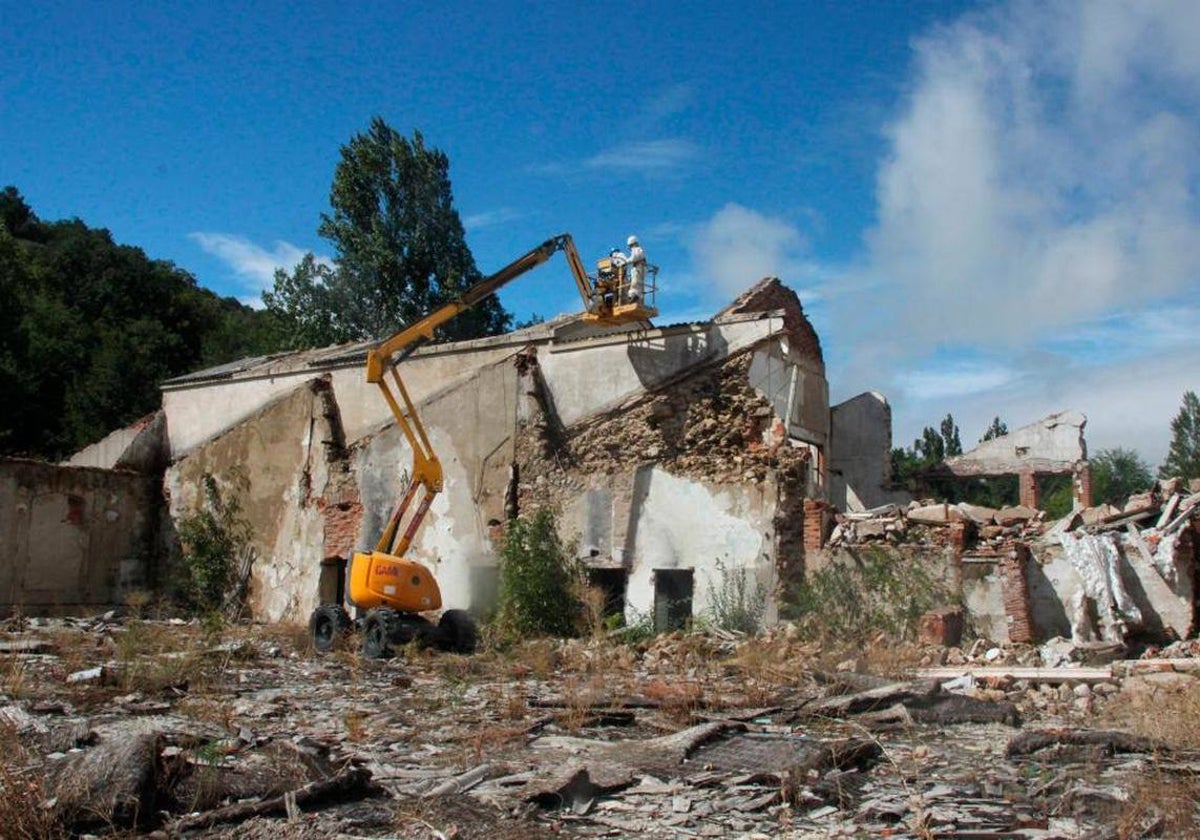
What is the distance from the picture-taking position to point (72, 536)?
2219 cm

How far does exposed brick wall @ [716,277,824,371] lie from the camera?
1933 centimetres

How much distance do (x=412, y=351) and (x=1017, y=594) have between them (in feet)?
32.9

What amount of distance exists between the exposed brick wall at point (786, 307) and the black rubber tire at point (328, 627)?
7.90 m

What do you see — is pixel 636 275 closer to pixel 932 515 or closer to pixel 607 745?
pixel 932 515

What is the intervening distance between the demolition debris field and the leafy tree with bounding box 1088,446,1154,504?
23.4 metres

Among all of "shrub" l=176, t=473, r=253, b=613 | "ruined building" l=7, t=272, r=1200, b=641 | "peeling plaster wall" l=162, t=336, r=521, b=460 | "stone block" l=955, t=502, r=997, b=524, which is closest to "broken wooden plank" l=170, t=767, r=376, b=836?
"ruined building" l=7, t=272, r=1200, b=641

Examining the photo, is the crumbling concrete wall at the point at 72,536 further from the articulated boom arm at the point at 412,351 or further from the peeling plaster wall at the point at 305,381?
the articulated boom arm at the point at 412,351

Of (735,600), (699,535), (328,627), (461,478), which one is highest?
(461,478)

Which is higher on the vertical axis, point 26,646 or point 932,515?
point 932,515

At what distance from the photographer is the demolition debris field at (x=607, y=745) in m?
6.02

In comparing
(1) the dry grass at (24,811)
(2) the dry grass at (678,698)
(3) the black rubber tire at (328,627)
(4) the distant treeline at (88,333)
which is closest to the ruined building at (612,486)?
(3) the black rubber tire at (328,627)

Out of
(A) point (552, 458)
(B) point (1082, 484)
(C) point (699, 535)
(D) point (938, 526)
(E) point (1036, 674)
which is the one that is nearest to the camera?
(E) point (1036, 674)

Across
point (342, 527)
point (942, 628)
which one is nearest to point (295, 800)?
point (942, 628)

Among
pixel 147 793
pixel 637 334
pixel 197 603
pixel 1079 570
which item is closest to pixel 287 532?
pixel 197 603
